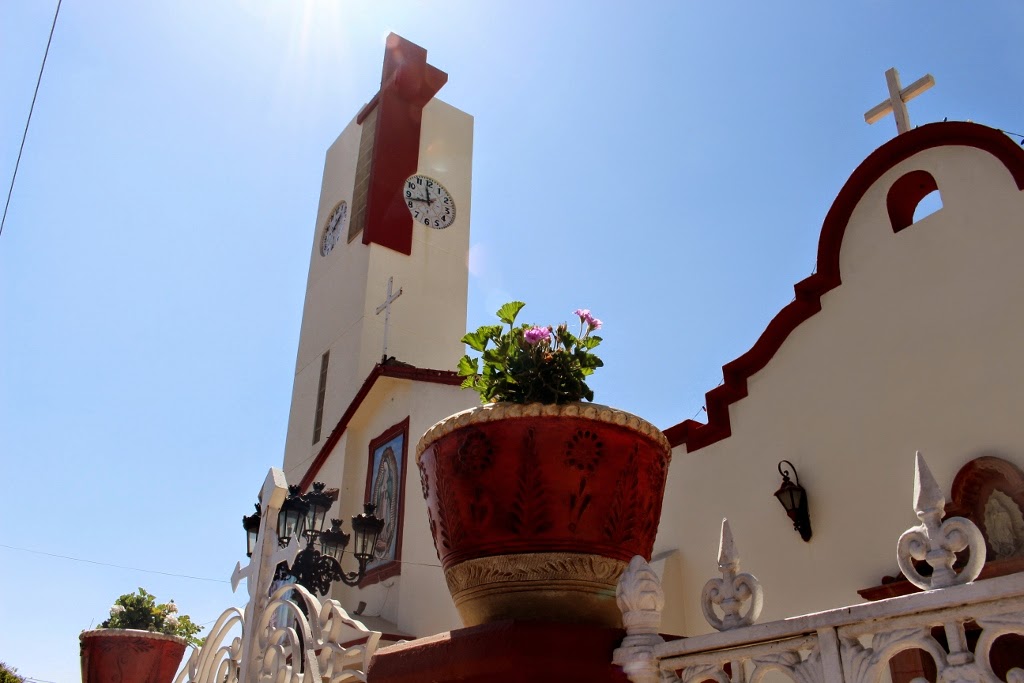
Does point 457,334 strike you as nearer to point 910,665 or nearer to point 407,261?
point 407,261

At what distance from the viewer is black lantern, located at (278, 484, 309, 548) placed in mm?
5832

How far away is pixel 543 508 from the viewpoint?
2.37 metres

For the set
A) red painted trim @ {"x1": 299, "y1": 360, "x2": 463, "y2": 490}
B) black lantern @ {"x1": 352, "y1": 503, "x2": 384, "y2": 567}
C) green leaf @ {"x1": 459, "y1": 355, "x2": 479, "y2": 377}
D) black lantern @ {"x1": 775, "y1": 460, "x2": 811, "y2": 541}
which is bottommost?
green leaf @ {"x1": 459, "y1": 355, "x2": 479, "y2": 377}

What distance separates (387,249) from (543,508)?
14691 millimetres

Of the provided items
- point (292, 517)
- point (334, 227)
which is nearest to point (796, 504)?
point (292, 517)

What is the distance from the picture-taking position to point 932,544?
1604 mm

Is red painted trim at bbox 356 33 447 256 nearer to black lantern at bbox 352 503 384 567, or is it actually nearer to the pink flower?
black lantern at bbox 352 503 384 567

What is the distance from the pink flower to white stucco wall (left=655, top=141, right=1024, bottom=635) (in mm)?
3353

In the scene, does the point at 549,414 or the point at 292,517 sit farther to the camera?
the point at 292,517

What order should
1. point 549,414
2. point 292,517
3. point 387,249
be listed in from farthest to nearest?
point 387,249 → point 292,517 → point 549,414

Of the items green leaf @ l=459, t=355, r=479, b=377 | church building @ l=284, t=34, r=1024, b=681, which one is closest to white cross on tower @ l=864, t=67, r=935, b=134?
church building @ l=284, t=34, r=1024, b=681

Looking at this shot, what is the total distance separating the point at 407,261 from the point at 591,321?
1427 cm

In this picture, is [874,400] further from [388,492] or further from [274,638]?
[388,492]

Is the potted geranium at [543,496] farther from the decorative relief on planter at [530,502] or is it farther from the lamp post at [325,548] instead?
the lamp post at [325,548]
